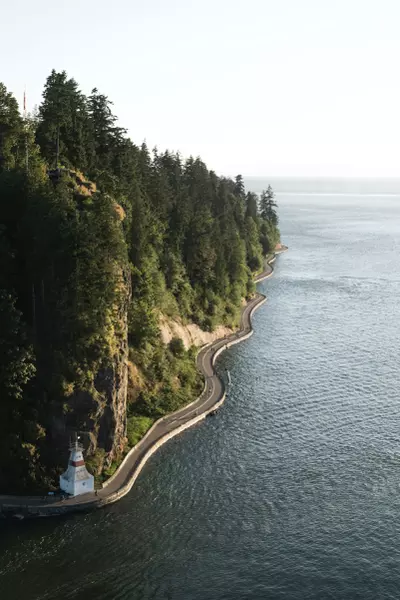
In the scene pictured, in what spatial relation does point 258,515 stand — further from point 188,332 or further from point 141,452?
point 188,332

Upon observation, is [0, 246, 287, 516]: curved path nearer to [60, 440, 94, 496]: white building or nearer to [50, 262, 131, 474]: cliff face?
[60, 440, 94, 496]: white building

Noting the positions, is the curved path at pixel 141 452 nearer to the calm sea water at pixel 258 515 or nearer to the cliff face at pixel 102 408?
the calm sea water at pixel 258 515

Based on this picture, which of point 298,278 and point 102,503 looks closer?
point 102,503

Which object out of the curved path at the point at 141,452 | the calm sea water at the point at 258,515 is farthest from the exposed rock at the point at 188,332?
the calm sea water at the point at 258,515

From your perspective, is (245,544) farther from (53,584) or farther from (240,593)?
(53,584)

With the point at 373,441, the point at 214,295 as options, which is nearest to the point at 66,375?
the point at 373,441

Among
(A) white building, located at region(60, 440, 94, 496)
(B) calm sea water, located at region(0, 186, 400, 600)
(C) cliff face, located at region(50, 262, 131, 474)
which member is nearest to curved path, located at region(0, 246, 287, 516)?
(A) white building, located at region(60, 440, 94, 496)
